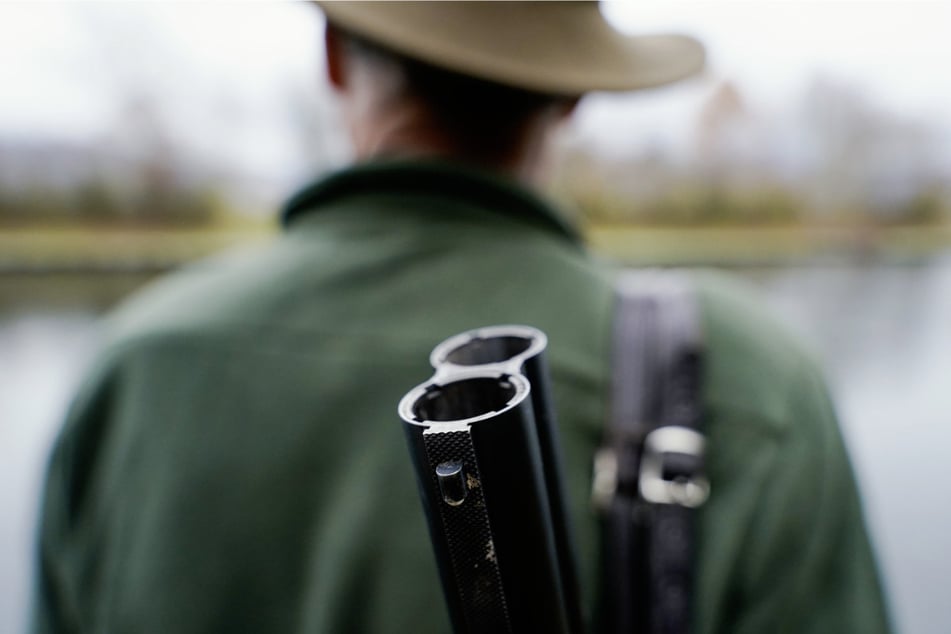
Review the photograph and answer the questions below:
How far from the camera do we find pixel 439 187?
1.31 meters

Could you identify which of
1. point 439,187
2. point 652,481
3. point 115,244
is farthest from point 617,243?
point 652,481

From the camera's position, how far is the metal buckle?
1.05 m

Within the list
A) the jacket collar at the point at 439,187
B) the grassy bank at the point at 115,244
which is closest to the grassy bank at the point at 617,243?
the grassy bank at the point at 115,244

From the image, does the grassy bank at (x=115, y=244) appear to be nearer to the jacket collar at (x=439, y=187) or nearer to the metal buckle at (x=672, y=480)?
the jacket collar at (x=439, y=187)

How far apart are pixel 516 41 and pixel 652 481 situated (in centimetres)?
78

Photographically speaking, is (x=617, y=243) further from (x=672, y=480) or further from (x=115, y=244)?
(x=672, y=480)

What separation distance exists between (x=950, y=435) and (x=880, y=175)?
67.3 ft

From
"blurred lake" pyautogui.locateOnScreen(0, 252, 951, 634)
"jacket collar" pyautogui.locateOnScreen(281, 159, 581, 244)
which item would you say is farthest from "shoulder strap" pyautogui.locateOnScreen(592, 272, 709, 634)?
"blurred lake" pyautogui.locateOnScreen(0, 252, 951, 634)

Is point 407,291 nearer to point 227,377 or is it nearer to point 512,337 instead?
point 227,377

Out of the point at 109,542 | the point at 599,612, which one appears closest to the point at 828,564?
the point at 599,612

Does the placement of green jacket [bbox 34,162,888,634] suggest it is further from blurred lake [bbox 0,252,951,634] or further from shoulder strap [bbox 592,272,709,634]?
blurred lake [bbox 0,252,951,634]

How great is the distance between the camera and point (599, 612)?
1046 mm

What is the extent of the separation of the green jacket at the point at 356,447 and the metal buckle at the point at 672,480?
66 mm

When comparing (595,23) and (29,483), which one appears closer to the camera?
(595,23)
